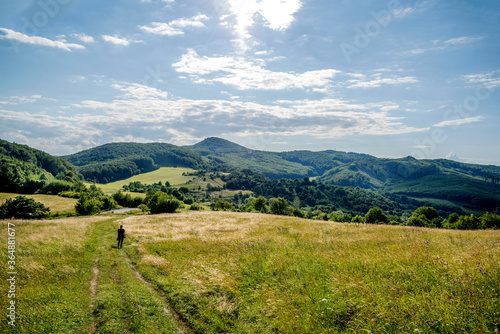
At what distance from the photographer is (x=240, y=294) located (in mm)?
10820

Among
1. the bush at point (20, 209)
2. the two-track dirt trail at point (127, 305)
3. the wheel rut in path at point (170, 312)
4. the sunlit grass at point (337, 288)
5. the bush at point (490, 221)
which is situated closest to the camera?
the sunlit grass at point (337, 288)

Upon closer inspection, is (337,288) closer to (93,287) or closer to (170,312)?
(170,312)

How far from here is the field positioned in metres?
6.97

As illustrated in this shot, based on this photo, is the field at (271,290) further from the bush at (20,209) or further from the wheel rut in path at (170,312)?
the bush at (20,209)

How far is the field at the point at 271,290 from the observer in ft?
22.9

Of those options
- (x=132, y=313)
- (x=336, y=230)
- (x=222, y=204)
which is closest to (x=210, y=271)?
(x=132, y=313)

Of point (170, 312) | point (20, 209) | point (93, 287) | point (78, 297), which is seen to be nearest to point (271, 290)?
point (170, 312)

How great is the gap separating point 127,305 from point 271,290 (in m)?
6.63

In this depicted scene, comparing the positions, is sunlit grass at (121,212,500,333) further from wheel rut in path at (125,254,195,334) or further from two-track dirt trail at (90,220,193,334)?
two-track dirt trail at (90,220,193,334)

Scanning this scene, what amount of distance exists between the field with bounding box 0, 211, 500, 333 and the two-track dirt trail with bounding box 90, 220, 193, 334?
0.05 m

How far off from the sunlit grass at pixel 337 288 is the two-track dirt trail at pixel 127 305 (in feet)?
1.98

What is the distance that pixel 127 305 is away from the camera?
10.4 metres

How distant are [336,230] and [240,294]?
15799 millimetres

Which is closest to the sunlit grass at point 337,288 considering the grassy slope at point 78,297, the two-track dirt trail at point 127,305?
the two-track dirt trail at point 127,305
